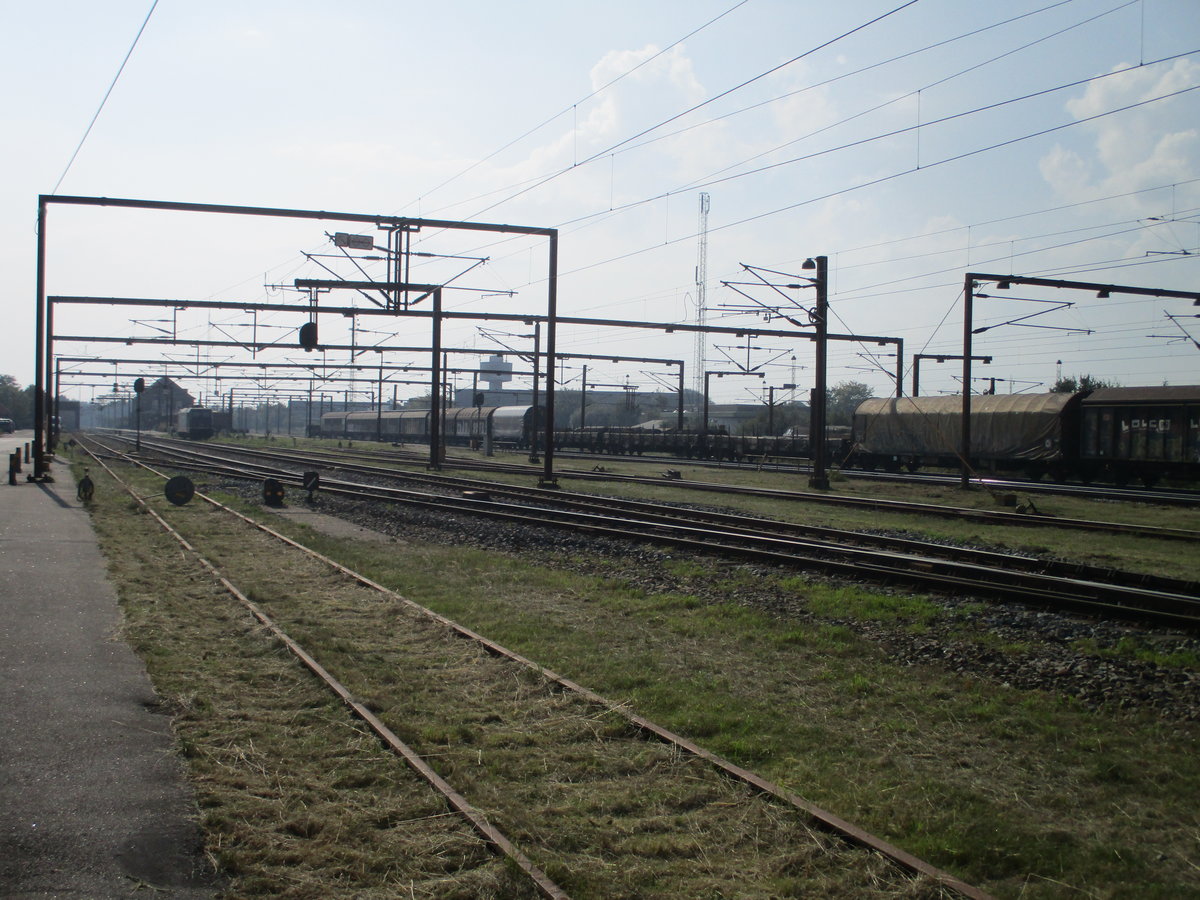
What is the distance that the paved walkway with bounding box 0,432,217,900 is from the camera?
4156mm

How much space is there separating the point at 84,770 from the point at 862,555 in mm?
10456

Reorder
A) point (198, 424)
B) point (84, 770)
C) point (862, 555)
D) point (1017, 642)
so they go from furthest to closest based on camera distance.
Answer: point (198, 424)
point (862, 555)
point (1017, 642)
point (84, 770)

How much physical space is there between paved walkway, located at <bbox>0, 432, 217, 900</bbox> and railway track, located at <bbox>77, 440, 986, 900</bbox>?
1.26m

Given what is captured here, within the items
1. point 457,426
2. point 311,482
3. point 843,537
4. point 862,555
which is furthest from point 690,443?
point 862,555

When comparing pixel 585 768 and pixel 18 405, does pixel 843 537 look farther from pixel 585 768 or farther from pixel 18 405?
pixel 18 405

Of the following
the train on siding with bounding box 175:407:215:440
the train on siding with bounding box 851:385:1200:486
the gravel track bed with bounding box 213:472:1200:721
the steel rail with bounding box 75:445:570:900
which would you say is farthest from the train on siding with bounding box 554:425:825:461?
the steel rail with bounding box 75:445:570:900

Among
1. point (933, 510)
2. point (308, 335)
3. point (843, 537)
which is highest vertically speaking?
point (308, 335)

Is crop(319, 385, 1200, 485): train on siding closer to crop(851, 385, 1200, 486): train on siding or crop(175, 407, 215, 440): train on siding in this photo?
crop(851, 385, 1200, 486): train on siding

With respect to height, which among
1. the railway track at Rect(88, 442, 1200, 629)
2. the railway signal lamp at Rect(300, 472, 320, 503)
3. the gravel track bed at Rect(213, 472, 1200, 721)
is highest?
the railway signal lamp at Rect(300, 472, 320, 503)

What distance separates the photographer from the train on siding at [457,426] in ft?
217

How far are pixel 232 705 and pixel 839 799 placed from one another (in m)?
4.27

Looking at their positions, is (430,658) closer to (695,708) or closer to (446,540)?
(695,708)

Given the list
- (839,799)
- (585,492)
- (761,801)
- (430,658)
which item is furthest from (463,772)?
(585,492)

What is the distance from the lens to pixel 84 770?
17.7 ft
